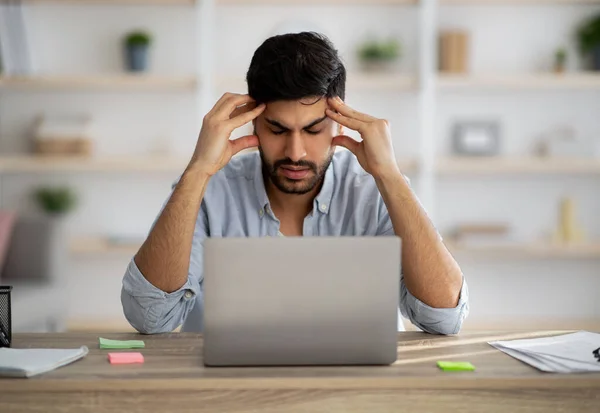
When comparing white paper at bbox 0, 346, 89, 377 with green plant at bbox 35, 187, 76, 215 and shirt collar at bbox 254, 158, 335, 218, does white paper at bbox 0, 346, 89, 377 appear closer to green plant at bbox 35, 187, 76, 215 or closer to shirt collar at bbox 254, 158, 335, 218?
shirt collar at bbox 254, 158, 335, 218

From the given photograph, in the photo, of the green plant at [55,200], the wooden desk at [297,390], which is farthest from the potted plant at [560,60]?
the wooden desk at [297,390]

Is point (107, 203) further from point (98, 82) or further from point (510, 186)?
point (510, 186)

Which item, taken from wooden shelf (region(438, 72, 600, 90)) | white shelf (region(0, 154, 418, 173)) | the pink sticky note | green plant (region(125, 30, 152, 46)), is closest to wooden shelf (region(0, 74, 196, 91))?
green plant (region(125, 30, 152, 46))

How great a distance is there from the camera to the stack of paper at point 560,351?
58.6 inches

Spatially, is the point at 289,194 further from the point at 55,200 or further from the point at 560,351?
the point at 55,200

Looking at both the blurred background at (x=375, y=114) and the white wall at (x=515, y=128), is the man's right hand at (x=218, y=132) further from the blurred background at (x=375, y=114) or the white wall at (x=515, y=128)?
the white wall at (x=515, y=128)

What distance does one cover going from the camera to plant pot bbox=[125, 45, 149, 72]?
4723mm

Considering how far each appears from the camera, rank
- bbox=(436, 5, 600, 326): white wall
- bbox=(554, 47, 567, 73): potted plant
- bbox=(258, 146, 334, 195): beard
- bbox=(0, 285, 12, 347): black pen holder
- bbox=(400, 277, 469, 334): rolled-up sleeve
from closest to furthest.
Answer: bbox=(0, 285, 12, 347): black pen holder
bbox=(400, 277, 469, 334): rolled-up sleeve
bbox=(258, 146, 334, 195): beard
bbox=(554, 47, 567, 73): potted plant
bbox=(436, 5, 600, 326): white wall

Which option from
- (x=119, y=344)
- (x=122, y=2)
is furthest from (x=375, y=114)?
(x=119, y=344)

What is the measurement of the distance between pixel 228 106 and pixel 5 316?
695 mm

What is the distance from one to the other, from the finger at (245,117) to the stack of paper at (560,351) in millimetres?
763

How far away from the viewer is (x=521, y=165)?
4672 mm

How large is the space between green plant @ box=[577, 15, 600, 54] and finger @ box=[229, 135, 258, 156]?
3218 mm

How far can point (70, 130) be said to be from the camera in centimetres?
476
